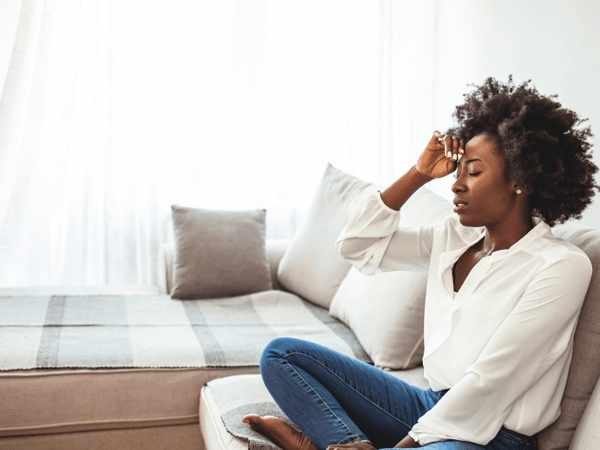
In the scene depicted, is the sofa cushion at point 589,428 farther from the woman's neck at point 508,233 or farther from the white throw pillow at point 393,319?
the white throw pillow at point 393,319

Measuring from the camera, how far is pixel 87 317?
79.8 inches

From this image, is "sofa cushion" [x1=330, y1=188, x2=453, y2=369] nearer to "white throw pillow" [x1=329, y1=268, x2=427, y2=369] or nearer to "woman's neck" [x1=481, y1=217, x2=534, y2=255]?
"white throw pillow" [x1=329, y1=268, x2=427, y2=369]

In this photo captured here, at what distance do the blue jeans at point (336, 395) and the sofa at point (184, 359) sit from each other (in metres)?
0.13

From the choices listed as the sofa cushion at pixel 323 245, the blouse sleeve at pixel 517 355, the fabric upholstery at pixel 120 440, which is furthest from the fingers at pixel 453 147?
the fabric upholstery at pixel 120 440

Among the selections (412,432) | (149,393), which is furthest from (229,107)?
(412,432)

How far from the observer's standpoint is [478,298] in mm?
1141

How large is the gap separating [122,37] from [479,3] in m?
1.70

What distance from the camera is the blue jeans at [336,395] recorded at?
1.23 meters

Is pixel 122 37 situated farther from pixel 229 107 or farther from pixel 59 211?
pixel 59 211

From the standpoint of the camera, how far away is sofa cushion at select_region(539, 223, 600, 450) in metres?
1.08

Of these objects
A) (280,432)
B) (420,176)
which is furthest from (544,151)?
(280,432)

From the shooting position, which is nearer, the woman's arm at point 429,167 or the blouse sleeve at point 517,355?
the blouse sleeve at point 517,355

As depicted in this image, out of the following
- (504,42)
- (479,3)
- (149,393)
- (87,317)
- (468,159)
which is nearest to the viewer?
Answer: (468,159)

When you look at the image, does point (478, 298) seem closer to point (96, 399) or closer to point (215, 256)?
point (96, 399)
